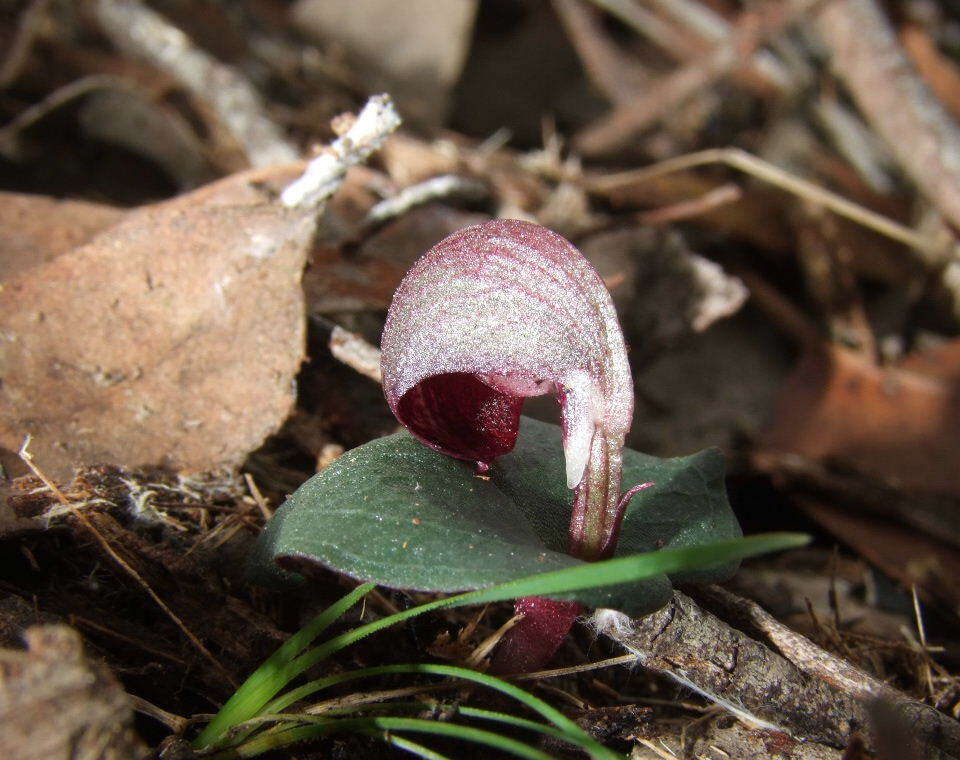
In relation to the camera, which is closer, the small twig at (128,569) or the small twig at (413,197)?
the small twig at (128,569)

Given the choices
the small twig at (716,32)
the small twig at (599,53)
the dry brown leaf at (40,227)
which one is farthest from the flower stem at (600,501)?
the small twig at (716,32)

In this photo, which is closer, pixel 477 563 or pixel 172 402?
pixel 477 563

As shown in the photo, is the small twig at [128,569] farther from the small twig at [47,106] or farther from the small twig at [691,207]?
→ the small twig at [691,207]

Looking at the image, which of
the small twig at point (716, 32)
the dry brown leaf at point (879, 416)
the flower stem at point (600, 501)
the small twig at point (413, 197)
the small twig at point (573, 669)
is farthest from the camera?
the small twig at point (716, 32)

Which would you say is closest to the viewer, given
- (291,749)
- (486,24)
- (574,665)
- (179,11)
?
(291,749)

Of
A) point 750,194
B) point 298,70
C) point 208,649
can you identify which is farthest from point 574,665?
point 298,70

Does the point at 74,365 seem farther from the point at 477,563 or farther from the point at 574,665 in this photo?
the point at 574,665

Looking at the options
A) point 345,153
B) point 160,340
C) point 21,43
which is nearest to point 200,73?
point 21,43
